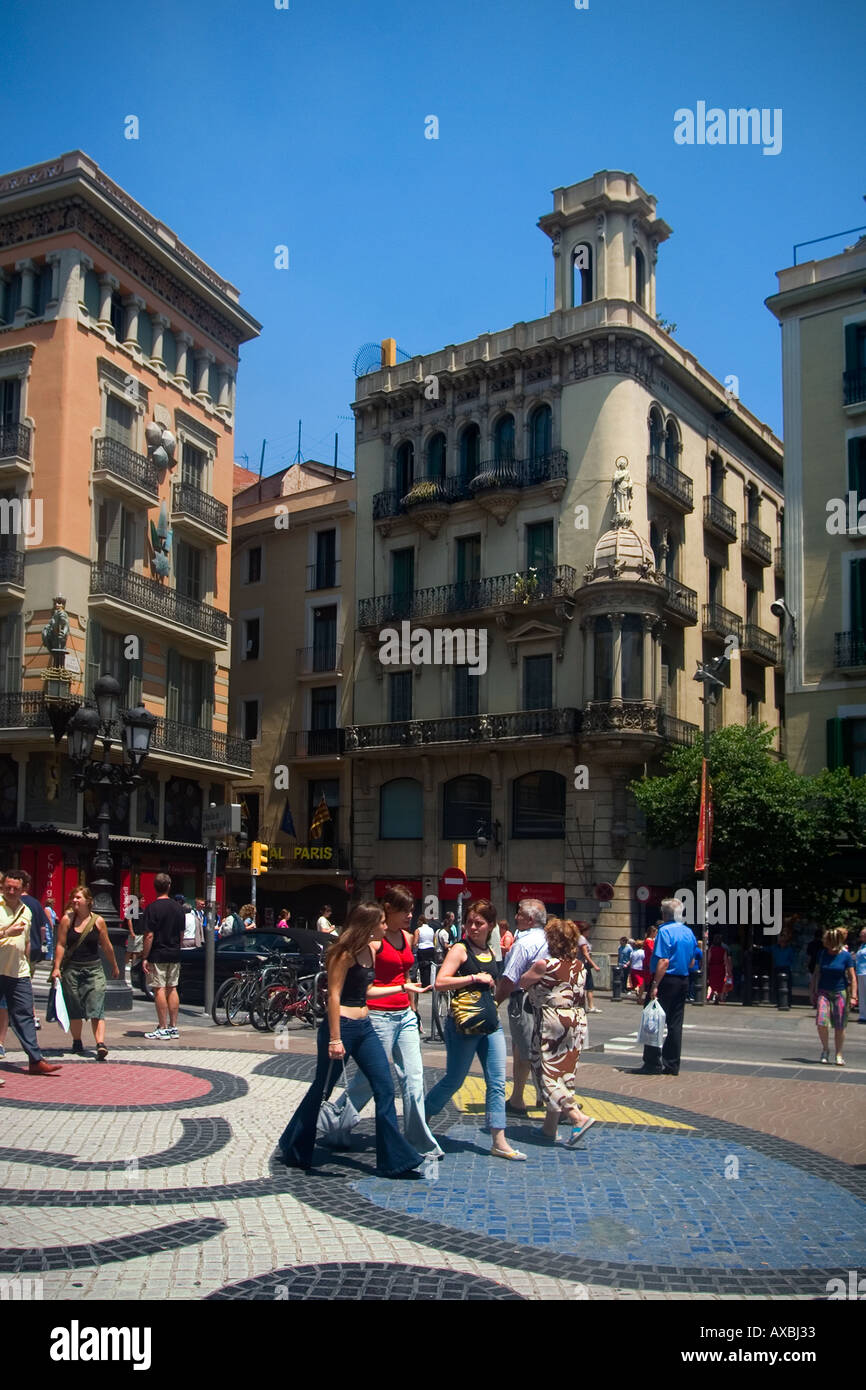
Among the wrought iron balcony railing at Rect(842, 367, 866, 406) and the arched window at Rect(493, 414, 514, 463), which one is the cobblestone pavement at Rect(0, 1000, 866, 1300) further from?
the arched window at Rect(493, 414, 514, 463)

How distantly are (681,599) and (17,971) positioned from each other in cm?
3019

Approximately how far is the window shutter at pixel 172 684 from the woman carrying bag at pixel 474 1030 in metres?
29.0

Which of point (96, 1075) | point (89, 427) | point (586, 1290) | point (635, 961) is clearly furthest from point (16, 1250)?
point (89, 427)

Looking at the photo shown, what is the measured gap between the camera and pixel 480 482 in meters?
38.4

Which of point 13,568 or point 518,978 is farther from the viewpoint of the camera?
point 13,568

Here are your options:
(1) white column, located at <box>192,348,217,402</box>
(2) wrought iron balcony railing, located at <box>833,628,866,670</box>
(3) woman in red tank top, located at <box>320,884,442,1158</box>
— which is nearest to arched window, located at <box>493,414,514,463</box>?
(1) white column, located at <box>192,348,217,402</box>

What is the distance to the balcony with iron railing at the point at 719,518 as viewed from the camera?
134 ft

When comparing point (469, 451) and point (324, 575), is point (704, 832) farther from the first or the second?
point (324, 575)

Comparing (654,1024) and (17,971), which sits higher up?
(17,971)

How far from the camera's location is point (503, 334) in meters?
39.2

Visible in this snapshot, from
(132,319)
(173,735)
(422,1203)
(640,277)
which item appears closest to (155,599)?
(173,735)

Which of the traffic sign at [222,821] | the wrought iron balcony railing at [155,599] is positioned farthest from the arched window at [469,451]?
the traffic sign at [222,821]
